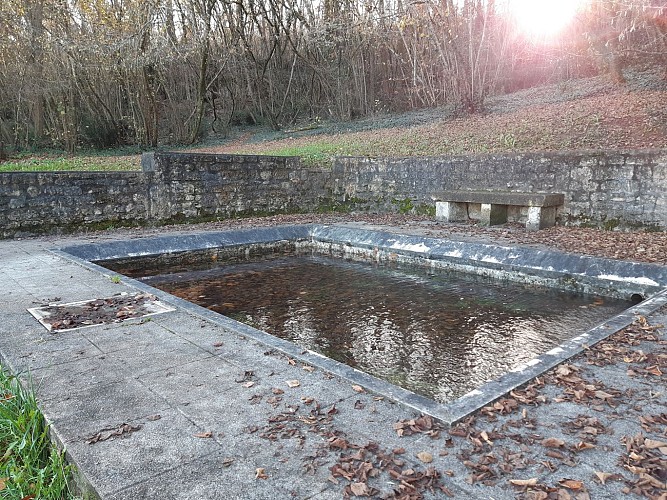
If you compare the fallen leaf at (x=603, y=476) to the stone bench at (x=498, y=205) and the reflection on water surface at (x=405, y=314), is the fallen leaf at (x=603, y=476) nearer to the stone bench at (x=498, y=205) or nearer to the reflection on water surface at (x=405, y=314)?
the reflection on water surface at (x=405, y=314)

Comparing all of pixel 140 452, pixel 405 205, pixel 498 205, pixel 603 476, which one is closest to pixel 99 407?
pixel 140 452

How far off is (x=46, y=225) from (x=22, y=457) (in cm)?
759

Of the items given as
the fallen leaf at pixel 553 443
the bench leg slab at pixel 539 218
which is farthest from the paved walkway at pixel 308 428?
the bench leg slab at pixel 539 218

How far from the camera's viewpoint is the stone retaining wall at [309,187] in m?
7.94

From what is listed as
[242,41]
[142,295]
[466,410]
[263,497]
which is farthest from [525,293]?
[242,41]

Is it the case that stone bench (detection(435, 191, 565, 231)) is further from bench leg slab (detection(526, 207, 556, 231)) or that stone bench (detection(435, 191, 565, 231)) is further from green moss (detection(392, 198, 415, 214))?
green moss (detection(392, 198, 415, 214))

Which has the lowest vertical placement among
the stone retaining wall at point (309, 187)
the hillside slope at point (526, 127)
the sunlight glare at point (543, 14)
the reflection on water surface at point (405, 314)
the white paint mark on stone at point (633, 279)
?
the reflection on water surface at point (405, 314)

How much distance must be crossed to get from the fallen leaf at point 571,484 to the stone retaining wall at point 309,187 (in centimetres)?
698

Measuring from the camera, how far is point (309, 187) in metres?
11.8

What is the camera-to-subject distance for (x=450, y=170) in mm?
10078

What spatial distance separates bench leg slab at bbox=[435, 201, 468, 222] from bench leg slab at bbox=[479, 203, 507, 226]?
57 centimetres

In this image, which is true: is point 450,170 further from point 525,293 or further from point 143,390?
point 143,390

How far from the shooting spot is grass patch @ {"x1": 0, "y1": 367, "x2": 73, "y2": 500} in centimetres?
206

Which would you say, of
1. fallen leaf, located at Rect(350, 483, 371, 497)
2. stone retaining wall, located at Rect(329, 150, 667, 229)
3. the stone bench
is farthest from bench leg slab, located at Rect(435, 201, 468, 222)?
fallen leaf, located at Rect(350, 483, 371, 497)
